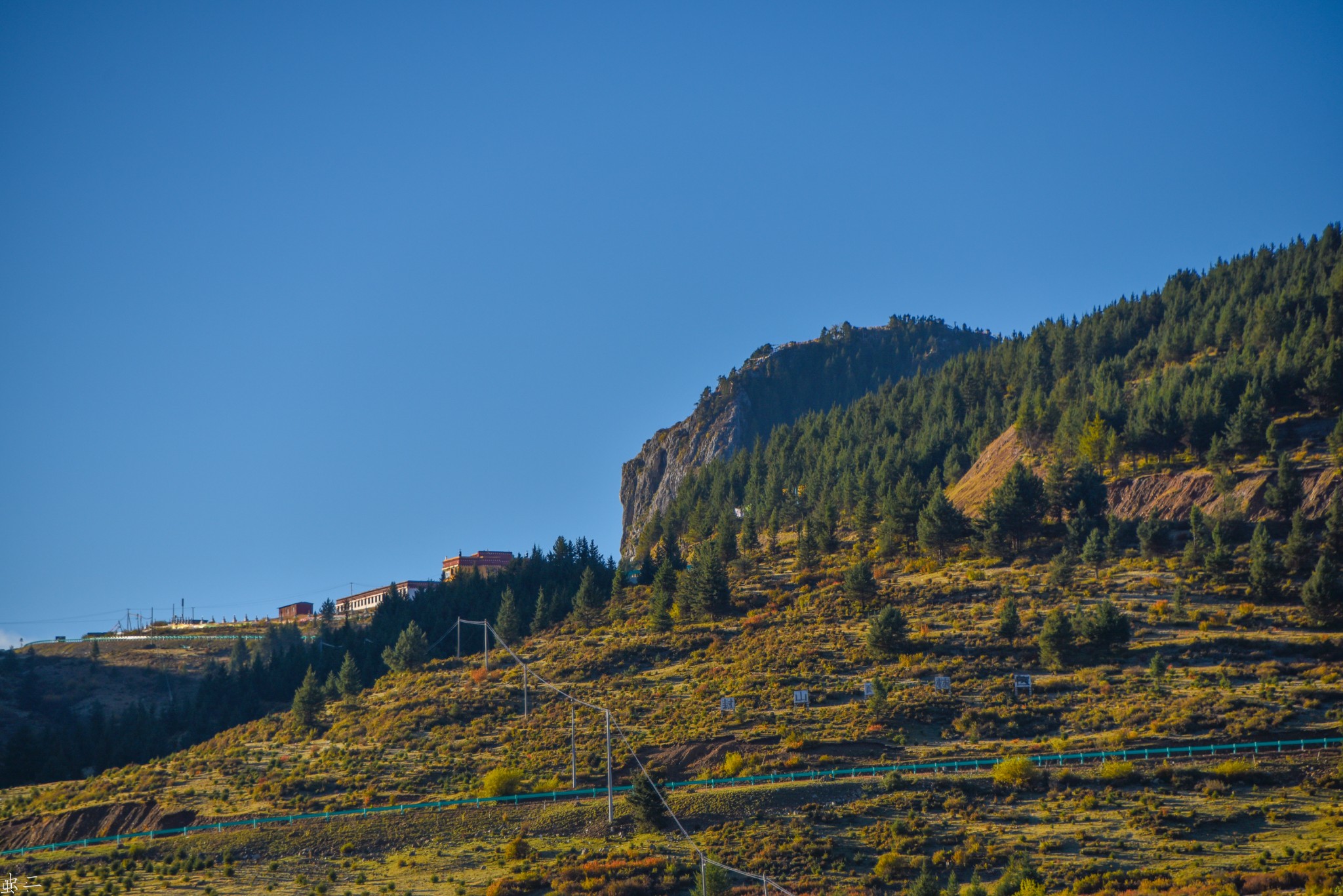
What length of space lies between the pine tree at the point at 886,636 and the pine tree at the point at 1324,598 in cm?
2418

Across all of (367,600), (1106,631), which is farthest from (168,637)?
(1106,631)

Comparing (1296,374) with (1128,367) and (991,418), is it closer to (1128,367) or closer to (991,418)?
(1128,367)

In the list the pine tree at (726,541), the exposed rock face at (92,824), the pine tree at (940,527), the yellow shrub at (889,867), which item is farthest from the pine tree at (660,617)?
the yellow shrub at (889,867)

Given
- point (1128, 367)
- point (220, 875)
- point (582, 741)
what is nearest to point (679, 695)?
point (582, 741)

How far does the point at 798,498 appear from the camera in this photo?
123m

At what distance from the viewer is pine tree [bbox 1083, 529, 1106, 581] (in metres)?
84.2

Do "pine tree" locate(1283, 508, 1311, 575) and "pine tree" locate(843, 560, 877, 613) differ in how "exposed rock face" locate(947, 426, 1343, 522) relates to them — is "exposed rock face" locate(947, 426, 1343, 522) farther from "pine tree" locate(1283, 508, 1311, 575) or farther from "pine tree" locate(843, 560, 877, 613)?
"pine tree" locate(843, 560, 877, 613)

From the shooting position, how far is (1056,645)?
71062 mm

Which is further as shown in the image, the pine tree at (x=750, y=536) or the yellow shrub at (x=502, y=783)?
the pine tree at (x=750, y=536)

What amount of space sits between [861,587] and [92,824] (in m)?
53.1

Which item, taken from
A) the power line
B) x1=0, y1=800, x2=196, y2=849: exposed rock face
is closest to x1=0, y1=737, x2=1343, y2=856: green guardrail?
x1=0, y1=800, x2=196, y2=849: exposed rock face

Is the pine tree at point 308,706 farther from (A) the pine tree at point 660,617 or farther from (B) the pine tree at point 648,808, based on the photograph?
(B) the pine tree at point 648,808

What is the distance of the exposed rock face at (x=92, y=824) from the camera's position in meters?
66.5

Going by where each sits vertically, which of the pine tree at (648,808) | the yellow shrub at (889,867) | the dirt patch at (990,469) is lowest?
the yellow shrub at (889,867)
